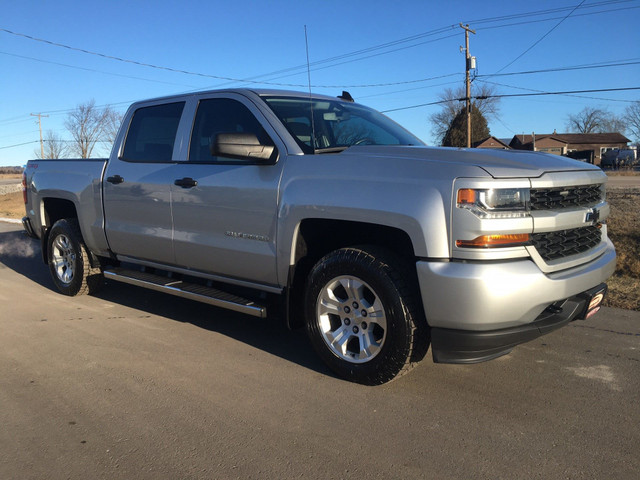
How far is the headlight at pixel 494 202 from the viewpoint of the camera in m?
3.08

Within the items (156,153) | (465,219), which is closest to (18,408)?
(156,153)

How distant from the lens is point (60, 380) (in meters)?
3.86

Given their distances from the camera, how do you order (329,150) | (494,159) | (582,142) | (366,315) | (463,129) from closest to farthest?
(494,159), (366,315), (329,150), (463,129), (582,142)

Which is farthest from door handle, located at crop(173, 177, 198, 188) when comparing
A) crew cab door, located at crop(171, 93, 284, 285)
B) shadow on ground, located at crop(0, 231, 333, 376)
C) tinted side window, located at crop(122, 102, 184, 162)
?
shadow on ground, located at crop(0, 231, 333, 376)

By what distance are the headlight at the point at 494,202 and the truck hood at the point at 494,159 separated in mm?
101

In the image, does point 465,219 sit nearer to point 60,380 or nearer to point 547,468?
point 547,468

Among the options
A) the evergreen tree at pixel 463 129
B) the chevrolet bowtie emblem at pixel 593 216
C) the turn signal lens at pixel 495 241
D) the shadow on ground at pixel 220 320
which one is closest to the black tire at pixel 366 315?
the shadow on ground at pixel 220 320

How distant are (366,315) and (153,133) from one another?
9.53 feet

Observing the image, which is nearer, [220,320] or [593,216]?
[593,216]

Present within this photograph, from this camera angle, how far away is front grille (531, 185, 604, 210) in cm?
325

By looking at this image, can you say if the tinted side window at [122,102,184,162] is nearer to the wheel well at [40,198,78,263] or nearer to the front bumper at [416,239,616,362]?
the wheel well at [40,198,78,263]

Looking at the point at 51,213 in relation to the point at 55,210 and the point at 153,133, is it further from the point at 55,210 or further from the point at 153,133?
the point at 153,133

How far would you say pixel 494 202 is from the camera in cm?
310

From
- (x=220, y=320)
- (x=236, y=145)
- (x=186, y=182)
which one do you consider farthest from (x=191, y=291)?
(x=236, y=145)
